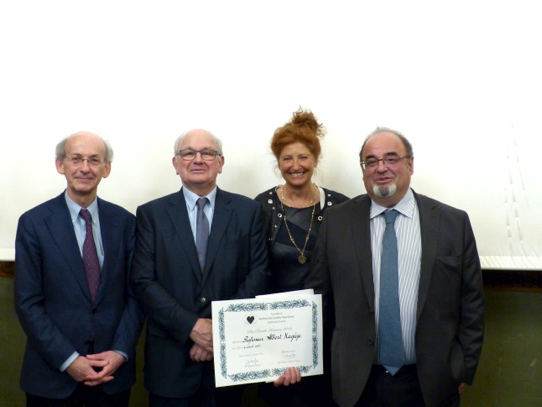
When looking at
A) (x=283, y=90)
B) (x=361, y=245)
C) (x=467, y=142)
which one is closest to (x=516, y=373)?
(x=467, y=142)

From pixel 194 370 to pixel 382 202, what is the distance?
0.98 metres

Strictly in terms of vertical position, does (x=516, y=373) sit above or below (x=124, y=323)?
below

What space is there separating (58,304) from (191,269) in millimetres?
521

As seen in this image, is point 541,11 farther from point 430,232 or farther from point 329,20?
point 430,232

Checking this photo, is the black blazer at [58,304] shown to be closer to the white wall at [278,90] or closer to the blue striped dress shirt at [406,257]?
the white wall at [278,90]

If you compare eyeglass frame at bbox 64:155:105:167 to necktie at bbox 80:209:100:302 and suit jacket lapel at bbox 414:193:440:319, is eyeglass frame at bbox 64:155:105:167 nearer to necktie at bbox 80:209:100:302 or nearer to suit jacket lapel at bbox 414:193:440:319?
necktie at bbox 80:209:100:302

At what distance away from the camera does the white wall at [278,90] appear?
271 centimetres

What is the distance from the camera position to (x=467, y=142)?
8.98 feet

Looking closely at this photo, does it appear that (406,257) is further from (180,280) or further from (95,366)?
(95,366)

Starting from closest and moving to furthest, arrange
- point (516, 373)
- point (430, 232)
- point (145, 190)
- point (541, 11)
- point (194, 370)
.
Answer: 1. point (430, 232)
2. point (194, 370)
3. point (541, 11)
4. point (516, 373)
5. point (145, 190)

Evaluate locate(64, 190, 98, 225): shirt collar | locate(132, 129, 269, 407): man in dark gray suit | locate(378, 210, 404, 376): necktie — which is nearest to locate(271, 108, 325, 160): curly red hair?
locate(132, 129, 269, 407): man in dark gray suit

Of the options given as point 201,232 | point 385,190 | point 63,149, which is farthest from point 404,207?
point 63,149

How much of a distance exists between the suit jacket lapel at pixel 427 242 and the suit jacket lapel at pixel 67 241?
4.10ft

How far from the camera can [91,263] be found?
2.25 metres
